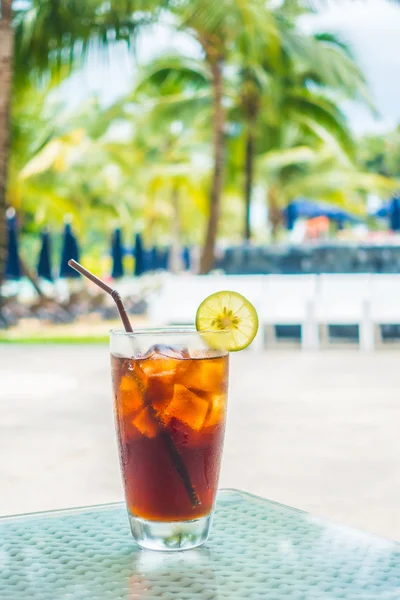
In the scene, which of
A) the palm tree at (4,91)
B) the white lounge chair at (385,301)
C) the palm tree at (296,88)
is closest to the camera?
the white lounge chair at (385,301)

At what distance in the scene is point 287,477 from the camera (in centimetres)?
399

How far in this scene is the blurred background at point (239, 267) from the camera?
4316 millimetres

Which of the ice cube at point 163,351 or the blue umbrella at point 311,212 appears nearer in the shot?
the ice cube at point 163,351

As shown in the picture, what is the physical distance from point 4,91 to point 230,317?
375 inches

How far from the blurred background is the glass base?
1.97m

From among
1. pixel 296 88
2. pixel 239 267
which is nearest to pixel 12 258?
pixel 239 267

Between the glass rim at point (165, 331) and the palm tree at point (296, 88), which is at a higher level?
the palm tree at point (296, 88)

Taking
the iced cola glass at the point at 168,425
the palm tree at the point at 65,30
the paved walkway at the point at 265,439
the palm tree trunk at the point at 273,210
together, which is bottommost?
the paved walkway at the point at 265,439

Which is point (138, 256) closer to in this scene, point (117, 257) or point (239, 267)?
point (117, 257)

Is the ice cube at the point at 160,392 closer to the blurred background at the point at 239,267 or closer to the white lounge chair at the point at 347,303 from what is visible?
the blurred background at the point at 239,267

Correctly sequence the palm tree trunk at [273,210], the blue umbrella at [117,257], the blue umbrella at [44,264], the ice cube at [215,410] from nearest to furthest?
the ice cube at [215,410] → the blue umbrella at [44,264] → the blue umbrella at [117,257] → the palm tree trunk at [273,210]

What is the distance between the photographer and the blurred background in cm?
432

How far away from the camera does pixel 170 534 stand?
135 cm

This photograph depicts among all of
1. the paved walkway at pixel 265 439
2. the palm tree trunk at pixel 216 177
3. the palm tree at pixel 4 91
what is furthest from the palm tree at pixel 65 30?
the paved walkway at pixel 265 439
